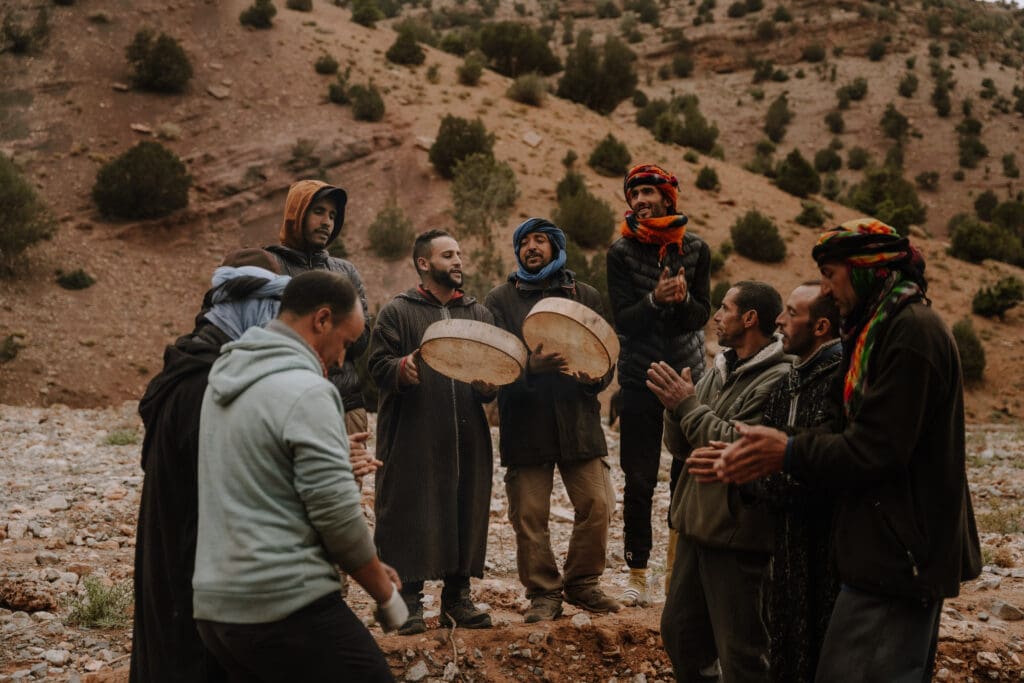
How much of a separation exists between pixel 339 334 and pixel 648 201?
2787mm

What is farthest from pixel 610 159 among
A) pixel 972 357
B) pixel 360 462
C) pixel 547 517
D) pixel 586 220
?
pixel 360 462

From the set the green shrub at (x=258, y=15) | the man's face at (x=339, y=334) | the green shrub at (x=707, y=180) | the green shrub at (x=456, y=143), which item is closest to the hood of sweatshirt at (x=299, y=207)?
the man's face at (x=339, y=334)

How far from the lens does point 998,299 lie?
71.5 ft

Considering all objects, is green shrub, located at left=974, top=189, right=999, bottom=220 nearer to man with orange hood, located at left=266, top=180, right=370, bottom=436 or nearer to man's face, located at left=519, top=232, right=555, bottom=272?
man's face, located at left=519, top=232, right=555, bottom=272

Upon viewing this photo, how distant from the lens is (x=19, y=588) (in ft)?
17.5

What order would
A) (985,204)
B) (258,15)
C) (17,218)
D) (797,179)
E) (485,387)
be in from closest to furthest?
1. (485,387)
2. (17,218)
3. (797,179)
4. (258,15)
5. (985,204)

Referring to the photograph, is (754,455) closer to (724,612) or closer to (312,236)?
(724,612)

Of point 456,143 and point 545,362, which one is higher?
point 545,362

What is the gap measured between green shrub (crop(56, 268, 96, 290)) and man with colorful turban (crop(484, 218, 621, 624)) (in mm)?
18267

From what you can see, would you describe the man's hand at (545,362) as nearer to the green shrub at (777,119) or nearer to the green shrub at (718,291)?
the green shrub at (718,291)

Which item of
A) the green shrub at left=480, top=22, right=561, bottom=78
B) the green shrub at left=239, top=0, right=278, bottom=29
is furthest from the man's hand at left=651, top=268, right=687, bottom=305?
the green shrub at left=480, top=22, right=561, bottom=78

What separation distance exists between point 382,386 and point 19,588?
2.83 metres

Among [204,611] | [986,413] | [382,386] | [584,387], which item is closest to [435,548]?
[382,386]

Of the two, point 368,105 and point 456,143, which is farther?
point 368,105
